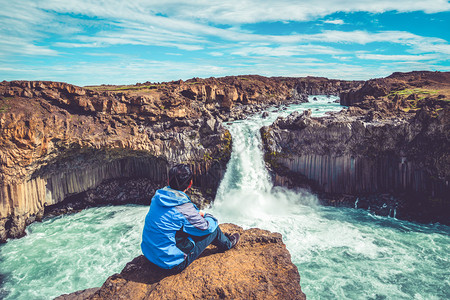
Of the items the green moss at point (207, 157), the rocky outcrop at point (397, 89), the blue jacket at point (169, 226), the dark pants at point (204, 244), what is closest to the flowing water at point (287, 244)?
the green moss at point (207, 157)

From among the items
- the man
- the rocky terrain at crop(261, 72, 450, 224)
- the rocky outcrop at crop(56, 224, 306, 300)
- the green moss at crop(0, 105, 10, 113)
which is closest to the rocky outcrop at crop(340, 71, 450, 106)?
the rocky terrain at crop(261, 72, 450, 224)

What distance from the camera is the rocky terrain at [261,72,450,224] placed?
18.2 meters

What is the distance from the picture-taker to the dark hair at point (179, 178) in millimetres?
5781

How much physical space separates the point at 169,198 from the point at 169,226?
0.55 meters

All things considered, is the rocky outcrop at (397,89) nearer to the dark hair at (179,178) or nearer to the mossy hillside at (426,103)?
the mossy hillside at (426,103)

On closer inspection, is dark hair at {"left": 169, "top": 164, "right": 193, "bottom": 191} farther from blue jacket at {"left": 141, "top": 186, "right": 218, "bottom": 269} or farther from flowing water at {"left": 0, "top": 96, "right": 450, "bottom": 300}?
flowing water at {"left": 0, "top": 96, "right": 450, "bottom": 300}

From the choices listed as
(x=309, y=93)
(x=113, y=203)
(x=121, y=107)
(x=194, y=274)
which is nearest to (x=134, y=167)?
(x=113, y=203)

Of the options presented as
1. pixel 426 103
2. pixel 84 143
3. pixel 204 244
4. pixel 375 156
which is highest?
pixel 426 103

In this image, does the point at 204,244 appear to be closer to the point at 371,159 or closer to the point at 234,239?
the point at 234,239

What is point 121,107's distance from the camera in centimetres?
2131

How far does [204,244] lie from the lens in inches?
227

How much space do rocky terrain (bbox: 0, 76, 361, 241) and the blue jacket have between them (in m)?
15.1

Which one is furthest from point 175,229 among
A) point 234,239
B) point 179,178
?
point 234,239

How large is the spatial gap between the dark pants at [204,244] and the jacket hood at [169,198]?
0.84 m
